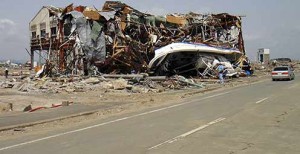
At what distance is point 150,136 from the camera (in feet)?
37.4

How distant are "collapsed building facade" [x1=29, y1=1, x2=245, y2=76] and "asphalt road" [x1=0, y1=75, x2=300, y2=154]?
24.5 m

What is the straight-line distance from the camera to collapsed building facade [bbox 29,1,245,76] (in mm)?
40219

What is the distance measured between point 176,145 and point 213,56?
4136 cm

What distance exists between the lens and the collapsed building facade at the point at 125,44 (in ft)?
132

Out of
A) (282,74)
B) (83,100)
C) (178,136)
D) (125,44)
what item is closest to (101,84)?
(83,100)

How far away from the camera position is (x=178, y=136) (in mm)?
→ 11336

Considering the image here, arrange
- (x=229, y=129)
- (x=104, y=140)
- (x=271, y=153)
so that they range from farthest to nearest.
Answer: (x=229, y=129)
(x=104, y=140)
(x=271, y=153)

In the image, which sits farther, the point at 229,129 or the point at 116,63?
the point at 116,63

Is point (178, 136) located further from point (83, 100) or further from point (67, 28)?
point (67, 28)

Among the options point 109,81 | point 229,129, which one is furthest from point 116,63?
point 229,129

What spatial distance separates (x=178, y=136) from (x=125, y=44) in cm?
3101

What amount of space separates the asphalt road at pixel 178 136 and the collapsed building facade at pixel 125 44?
24531mm

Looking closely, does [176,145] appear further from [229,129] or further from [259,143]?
[229,129]

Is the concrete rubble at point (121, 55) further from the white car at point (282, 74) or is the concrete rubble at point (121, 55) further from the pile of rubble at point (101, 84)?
the white car at point (282, 74)
